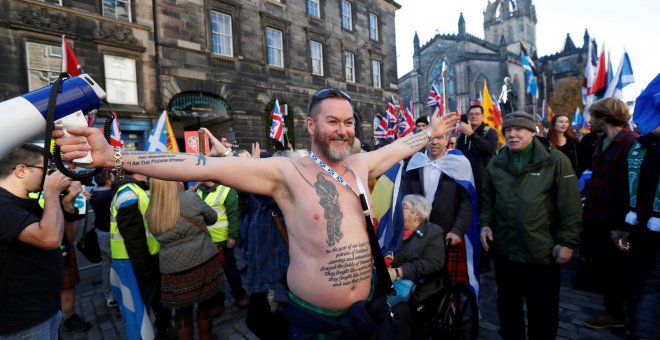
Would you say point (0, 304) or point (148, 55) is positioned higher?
point (148, 55)

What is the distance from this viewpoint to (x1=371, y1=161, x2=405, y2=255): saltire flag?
2.70 metres

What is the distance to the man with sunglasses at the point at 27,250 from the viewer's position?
85.1 inches

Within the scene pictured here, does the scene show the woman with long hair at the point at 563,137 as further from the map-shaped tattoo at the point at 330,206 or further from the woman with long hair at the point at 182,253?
the woman with long hair at the point at 182,253

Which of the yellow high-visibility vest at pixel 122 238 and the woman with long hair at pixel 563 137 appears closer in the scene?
the yellow high-visibility vest at pixel 122 238

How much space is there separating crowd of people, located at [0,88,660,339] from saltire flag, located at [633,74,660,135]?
3.7 inches

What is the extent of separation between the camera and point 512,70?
156 feet

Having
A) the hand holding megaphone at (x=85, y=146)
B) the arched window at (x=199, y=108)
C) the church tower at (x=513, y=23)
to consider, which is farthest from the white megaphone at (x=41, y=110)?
the church tower at (x=513, y=23)

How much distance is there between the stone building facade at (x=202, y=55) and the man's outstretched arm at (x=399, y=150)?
11.6 meters

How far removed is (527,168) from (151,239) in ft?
12.9

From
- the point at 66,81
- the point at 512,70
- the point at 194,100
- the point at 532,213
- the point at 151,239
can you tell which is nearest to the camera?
the point at 66,81

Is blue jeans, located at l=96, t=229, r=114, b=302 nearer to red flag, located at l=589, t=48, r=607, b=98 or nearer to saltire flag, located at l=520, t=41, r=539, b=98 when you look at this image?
red flag, located at l=589, t=48, r=607, b=98

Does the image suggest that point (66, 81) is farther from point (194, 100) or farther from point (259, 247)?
point (194, 100)

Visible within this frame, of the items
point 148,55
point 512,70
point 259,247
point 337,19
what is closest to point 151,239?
point 259,247

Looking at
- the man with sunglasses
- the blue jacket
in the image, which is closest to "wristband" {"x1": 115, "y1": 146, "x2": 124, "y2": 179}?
the blue jacket
